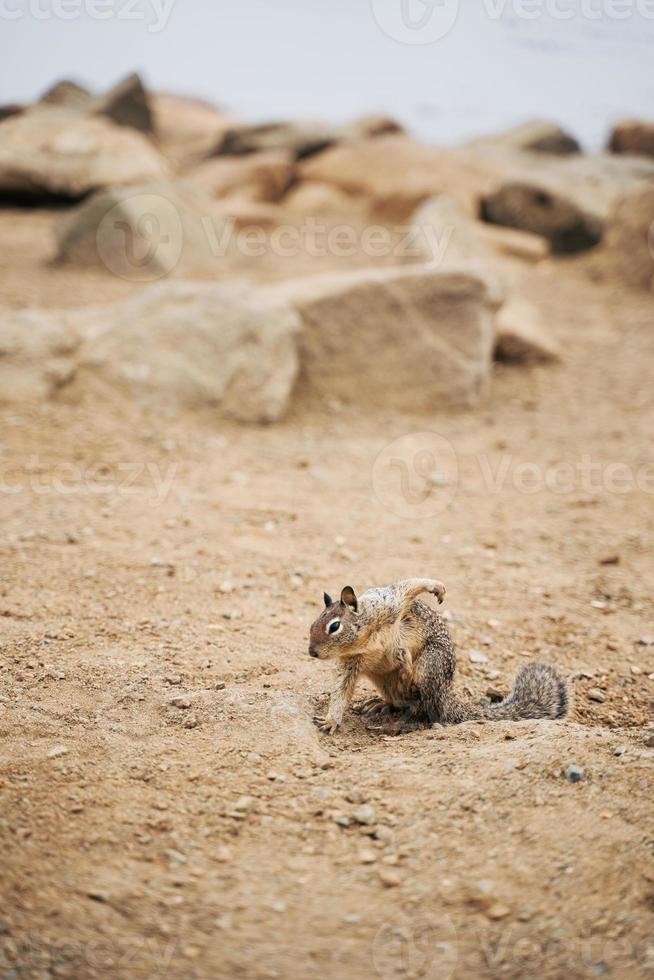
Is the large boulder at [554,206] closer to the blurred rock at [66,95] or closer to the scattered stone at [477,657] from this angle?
the blurred rock at [66,95]

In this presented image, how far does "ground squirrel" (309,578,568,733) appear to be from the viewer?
10.0ft

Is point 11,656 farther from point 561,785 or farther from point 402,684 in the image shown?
point 561,785

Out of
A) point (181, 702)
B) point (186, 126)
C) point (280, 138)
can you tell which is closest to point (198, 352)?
point (181, 702)

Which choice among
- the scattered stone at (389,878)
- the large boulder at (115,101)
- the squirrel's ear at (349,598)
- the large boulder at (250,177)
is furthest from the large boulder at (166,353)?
the large boulder at (115,101)

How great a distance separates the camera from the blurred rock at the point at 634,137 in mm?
16438

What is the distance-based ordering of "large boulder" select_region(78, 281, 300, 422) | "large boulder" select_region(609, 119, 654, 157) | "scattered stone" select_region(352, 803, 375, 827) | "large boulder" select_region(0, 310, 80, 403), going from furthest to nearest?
"large boulder" select_region(609, 119, 654, 157), "large boulder" select_region(78, 281, 300, 422), "large boulder" select_region(0, 310, 80, 403), "scattered stone" select_region(352, 803, 375, 827)

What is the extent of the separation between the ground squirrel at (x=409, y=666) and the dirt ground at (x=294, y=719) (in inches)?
6.5

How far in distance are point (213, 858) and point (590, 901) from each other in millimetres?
1063

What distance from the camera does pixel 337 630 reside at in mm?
2975

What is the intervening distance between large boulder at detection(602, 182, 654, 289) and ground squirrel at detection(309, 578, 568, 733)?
8039 millimetres

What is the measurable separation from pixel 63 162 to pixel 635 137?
459 inches

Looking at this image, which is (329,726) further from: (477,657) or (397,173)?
(397,173)

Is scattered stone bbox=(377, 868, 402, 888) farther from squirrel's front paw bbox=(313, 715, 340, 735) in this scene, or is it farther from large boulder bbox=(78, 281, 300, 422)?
large boulder bbox=(78, 281, 300, 422)

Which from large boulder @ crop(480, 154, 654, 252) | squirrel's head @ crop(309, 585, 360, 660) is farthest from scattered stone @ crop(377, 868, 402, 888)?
large boulder @ crop(480, 154, 654, 252)
